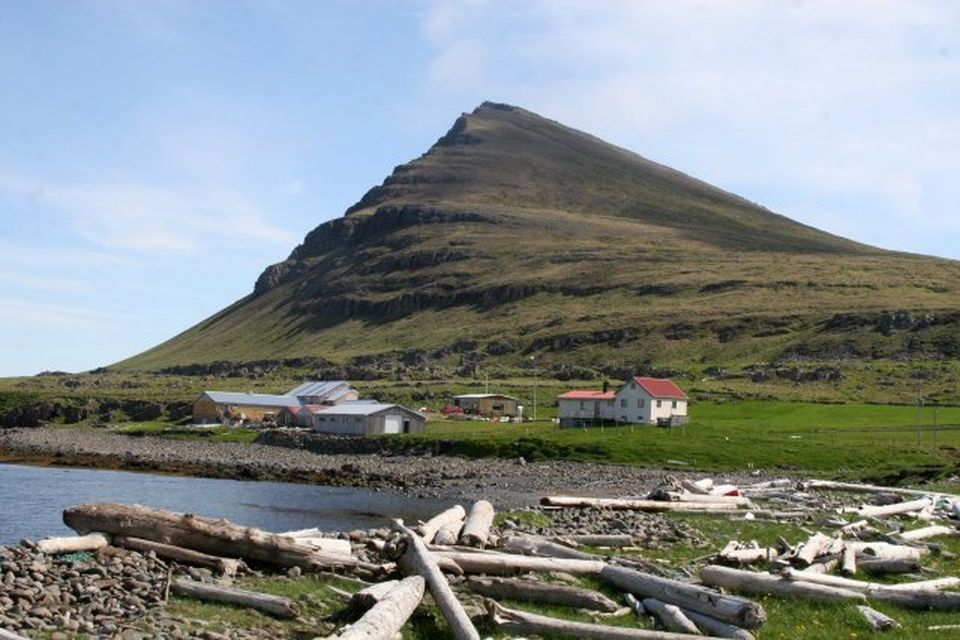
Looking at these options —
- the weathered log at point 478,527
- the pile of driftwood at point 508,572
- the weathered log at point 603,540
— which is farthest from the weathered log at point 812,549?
the weathered log at point 478,527

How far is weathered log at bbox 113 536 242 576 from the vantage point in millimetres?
20500

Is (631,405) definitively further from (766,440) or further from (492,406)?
(766,440)

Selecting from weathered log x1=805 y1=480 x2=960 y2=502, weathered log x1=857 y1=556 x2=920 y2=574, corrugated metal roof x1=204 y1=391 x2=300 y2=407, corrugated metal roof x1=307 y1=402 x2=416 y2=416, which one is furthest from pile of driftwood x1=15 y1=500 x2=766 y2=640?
corrugated metal roof x1=204 y1=391 x2=300 y2=407

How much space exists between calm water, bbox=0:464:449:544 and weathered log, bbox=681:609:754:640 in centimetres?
3062

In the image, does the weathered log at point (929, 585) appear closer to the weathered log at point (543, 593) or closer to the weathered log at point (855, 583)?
the weathered log at point (855, 583)

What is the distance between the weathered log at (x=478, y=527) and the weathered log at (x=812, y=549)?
7037 millimetres

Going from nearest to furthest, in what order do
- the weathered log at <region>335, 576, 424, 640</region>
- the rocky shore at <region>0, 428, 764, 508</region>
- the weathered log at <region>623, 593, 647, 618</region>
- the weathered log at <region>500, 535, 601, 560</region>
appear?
1. the weathered log at <region>335, 576, 424, 640</region>
2. the weathered log at <region>623, 593, 647, 618</region>
3. the weathered log at <region>500, 535, 601, 560</region>
4. the rocky shore at <region>0, 428, 764, 508</region>

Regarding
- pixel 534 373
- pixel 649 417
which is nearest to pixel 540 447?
pixel 649 417

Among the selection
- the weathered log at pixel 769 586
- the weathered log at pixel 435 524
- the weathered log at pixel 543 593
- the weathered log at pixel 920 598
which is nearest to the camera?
the weathered log at pixel 543 593

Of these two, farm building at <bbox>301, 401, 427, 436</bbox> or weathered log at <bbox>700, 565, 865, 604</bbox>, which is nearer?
weathered log at <bbox>700, 565, 865, 604</bbox>

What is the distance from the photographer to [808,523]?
1310 inches

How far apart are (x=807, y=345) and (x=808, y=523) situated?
515ft

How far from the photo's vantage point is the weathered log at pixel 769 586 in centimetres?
1900

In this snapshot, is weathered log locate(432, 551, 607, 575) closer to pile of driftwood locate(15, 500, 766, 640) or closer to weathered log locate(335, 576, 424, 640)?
pile of driftwood locate(15, 500, 766, 640)
